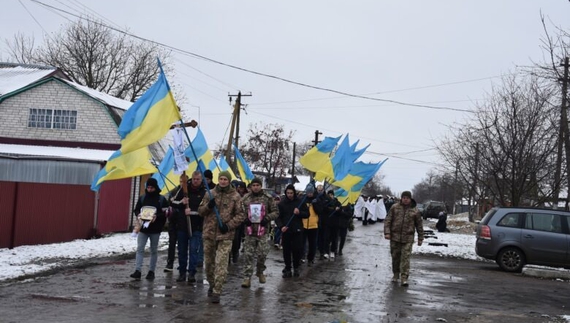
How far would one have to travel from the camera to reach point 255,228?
10.1 meters

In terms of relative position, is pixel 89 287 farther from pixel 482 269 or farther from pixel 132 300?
pixel 482 269

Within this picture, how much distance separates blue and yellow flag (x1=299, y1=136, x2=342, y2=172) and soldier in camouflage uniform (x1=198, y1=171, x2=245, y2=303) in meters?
4.73

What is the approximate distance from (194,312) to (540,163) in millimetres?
17260

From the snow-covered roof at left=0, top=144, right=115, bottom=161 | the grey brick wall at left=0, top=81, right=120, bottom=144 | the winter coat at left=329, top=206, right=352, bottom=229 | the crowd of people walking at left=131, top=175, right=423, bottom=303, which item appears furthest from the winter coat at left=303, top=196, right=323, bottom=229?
the grey brick wall at left=0, top=81, right=120, bottom=144

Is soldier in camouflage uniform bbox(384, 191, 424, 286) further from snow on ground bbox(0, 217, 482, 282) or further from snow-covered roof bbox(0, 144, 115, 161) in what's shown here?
snow-covered roof bbox(0, 144, 115, 161)

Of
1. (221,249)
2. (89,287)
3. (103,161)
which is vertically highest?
(103,161)

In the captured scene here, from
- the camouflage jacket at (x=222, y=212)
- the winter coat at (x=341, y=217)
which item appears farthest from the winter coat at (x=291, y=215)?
the winter coat at (x=341, y=217)

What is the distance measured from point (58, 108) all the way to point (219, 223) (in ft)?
69.2

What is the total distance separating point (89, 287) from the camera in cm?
956

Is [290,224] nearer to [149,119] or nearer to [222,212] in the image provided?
[222,212]

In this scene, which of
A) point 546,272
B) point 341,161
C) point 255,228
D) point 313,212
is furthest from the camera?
point 546,272

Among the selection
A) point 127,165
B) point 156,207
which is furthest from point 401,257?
point 127,165

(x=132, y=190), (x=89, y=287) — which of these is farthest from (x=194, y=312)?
(x=132, y=190)

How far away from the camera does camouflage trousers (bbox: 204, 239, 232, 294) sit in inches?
338
